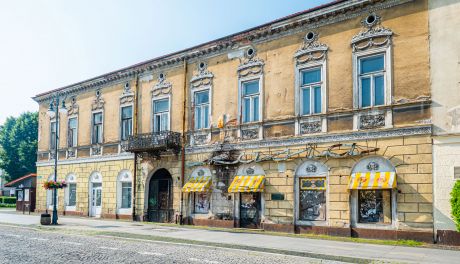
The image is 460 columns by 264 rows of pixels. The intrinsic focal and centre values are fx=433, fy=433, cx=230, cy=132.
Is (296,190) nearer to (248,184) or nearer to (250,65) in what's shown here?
(248,184)

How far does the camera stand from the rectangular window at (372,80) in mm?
16156

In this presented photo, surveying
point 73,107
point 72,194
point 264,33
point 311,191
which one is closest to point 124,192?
point 72,194

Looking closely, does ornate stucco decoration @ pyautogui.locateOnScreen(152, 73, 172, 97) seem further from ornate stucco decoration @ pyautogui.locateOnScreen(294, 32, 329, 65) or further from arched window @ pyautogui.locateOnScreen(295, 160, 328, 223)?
arched window @ pyautogui.locateOnScreen(295, 160, 328, 223)

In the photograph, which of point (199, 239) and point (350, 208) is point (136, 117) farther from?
point (350, 208)

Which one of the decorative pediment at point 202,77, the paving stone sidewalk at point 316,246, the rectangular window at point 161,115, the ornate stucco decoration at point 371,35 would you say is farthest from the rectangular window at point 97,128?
the ornate stucco decoration at point 371,35

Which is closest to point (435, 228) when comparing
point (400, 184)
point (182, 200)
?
point (400, 184)

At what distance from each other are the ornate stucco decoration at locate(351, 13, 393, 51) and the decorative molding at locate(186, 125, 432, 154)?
3264 mm

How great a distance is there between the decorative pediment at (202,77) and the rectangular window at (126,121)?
5.26 meters

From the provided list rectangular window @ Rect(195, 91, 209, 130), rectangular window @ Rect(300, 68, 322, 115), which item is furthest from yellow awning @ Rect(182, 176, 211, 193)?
rectangular window @ Rect(300, 68, 322, 115)

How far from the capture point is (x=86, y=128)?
1105 inches

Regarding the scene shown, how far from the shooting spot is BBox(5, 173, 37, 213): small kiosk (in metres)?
32.2

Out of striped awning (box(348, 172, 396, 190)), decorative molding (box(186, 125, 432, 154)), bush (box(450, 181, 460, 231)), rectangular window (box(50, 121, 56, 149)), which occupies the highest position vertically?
rectangular window (box(50, 121, 56, 149))

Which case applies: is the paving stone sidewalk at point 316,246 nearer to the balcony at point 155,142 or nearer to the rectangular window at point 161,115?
the balcony at point 155,142

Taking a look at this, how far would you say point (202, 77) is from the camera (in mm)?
21844
